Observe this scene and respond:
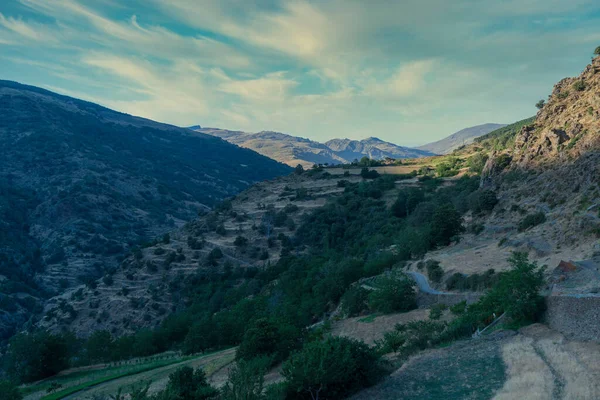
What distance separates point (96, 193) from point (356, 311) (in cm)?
10480

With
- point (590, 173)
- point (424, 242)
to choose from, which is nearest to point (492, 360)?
point (590, 173)

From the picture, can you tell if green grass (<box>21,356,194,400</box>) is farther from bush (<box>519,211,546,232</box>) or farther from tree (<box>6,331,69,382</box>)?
bush (<box>519,211,546,232</box>)

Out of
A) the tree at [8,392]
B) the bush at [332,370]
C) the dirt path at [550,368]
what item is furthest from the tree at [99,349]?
the dirt path at [550,368]

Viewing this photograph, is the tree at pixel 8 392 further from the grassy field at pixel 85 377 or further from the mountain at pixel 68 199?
the mountain at pixel 68 199

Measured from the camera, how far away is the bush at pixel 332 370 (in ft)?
54.7

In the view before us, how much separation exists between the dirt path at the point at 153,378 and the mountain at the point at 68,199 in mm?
45590

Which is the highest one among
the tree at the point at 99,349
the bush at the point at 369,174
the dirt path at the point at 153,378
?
the bush at the point at 369,174

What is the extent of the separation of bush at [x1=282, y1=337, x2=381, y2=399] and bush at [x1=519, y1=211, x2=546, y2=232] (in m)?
21.1

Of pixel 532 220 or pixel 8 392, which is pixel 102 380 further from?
pixel 532 220

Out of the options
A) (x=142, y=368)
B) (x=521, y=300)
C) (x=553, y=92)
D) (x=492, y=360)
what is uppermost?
(x=553, y=92)

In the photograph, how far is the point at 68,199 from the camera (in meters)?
111

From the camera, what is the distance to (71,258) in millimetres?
91875

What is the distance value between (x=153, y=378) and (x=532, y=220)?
30391 millimetres

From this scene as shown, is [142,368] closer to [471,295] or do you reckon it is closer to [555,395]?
[471,295]
